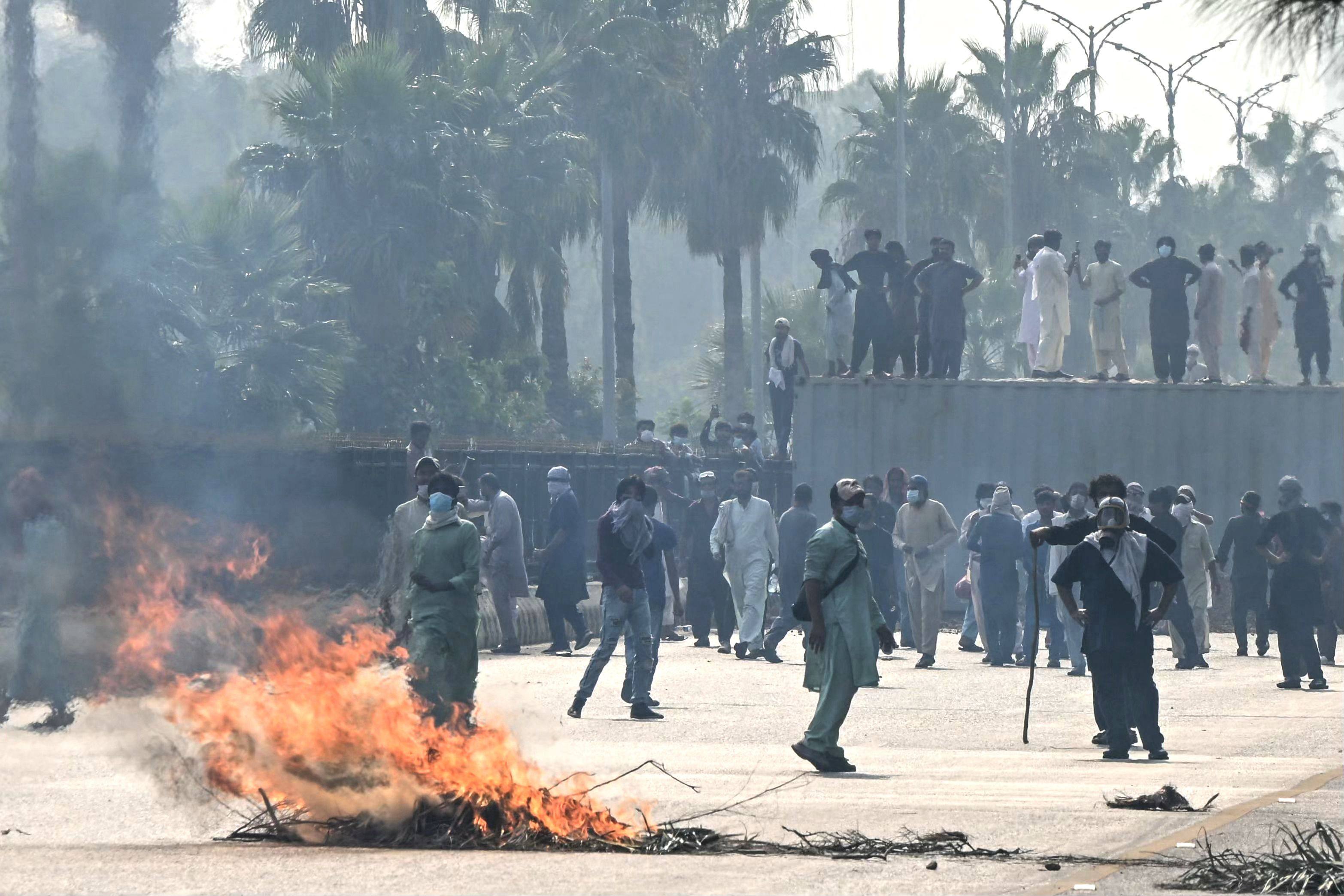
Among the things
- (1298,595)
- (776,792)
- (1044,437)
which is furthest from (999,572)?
(776,792)

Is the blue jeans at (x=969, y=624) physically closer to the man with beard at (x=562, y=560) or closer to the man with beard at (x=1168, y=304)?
the man with beard at (x=562, y=560)

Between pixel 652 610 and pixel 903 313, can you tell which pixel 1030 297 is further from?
pixel 652 610

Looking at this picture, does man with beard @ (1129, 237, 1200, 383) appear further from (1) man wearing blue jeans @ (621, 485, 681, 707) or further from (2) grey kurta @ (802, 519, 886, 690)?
(2) grey kurta @ (802, 519, 886, 690)

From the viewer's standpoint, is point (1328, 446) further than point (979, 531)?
Yes

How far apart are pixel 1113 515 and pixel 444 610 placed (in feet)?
12.0

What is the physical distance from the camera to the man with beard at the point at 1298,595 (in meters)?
17.7

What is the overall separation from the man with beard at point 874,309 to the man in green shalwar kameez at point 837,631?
1321cm

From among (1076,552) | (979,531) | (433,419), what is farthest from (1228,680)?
(433,419)

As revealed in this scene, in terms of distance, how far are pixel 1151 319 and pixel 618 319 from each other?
24.2 m

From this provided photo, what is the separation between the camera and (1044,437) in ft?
91.4

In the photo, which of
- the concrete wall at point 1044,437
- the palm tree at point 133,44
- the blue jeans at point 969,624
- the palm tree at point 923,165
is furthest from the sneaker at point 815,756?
the palm tree at point 923,165

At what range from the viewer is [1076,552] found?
1257 centimetres

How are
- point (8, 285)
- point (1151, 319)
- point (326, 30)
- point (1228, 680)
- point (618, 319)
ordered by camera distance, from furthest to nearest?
point (618, 319) < point (326, 30) < point (1151, 319) < point (8, 285) < point (1228, 680)

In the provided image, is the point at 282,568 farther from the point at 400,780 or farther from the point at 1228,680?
the point at 400,780
